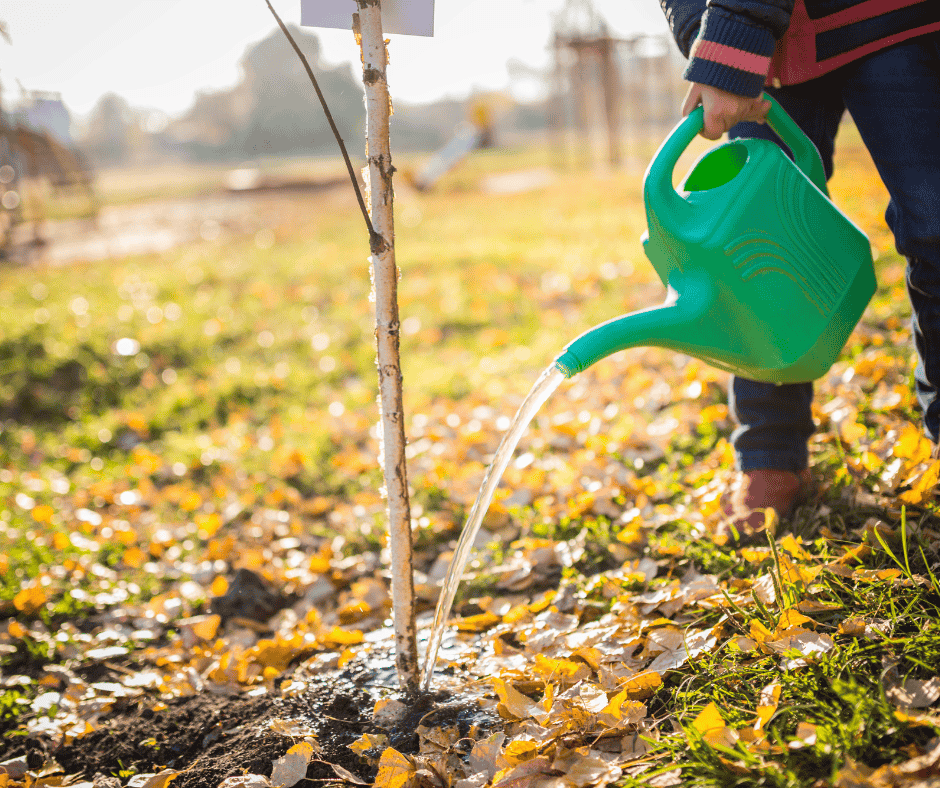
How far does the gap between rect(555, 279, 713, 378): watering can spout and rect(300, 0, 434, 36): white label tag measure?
629 mm

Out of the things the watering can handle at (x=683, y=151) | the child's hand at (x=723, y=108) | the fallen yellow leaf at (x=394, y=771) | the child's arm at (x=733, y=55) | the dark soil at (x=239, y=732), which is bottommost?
the dark soil at (x=239, y=732)

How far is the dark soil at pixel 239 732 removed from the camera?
132 centimetres

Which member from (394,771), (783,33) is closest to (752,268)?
(783,33)

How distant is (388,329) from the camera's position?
4.29ft

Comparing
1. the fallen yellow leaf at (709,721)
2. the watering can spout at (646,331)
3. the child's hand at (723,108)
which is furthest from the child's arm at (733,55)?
the fallen yellow leaf at (709,721)

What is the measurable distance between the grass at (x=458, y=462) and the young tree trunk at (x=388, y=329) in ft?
1.56

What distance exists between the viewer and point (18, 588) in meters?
2.14

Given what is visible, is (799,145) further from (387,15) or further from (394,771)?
(394,771)

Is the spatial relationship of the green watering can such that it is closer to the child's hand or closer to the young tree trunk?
the child's hand

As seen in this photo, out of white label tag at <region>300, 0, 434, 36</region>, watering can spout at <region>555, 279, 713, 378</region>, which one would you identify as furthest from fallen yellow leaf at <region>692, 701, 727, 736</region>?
white label tag at <region>300, 0, 434, 36</region>

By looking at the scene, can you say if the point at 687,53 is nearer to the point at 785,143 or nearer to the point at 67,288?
the point at 785,143

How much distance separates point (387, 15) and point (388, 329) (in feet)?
1.86

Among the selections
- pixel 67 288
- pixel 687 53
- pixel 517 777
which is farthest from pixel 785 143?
pixel 67 288

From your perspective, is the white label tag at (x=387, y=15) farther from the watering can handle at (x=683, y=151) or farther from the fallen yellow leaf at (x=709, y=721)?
the fallen yellow leaf at (x=709, y=721)
